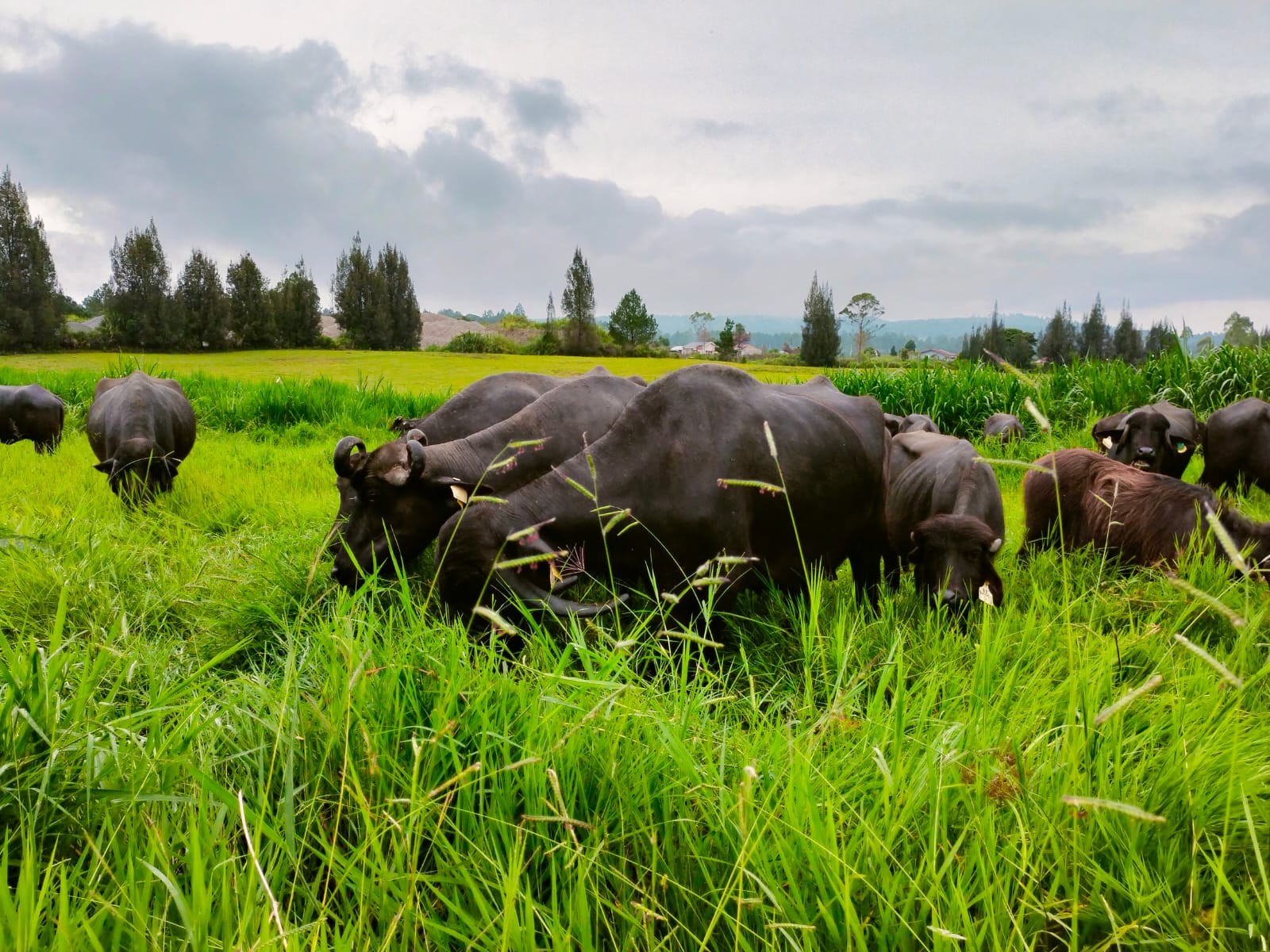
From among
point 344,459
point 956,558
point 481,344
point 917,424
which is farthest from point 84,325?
point 956,558

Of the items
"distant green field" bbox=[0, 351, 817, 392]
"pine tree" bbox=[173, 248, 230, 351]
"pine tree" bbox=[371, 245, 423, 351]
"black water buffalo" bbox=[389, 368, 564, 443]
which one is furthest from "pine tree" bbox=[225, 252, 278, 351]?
"black water buffalo" bbox=[389, 368, 564, 443]

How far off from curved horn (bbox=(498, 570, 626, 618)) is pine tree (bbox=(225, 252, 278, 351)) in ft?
230

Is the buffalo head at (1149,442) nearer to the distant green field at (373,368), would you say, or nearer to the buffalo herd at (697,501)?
the buffalo herd at (697,501)

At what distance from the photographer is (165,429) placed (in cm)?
902

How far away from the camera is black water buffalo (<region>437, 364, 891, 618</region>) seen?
397 centimetres

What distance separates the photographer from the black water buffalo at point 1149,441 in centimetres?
872

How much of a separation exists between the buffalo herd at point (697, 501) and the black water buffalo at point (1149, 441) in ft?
7.46

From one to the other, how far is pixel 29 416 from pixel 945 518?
42.9 feet

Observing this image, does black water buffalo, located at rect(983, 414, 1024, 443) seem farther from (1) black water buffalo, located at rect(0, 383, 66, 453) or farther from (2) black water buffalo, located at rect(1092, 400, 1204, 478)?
(1) black water buffalo, located at rect(0, 383, 66, 453)

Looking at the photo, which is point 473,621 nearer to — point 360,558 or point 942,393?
point 360,558

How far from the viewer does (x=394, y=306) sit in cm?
8256

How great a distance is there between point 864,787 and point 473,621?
2.43 metres

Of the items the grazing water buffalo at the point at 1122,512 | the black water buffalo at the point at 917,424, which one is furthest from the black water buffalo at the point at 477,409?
the black water buffalo at the point at 917,424

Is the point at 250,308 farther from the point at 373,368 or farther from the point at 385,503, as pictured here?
the point at 385,503
